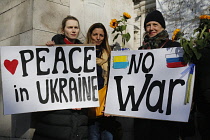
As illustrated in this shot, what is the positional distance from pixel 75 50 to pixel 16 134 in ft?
5.13

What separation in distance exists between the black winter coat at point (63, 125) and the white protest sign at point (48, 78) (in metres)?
0.08

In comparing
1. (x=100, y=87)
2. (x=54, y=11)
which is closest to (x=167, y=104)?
(x=100, y=87)

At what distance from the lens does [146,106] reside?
8.57 feet

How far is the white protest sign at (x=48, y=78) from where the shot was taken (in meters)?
2.72

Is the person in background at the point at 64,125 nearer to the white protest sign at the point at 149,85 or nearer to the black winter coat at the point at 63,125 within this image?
the black winter coat at the point at 63,125

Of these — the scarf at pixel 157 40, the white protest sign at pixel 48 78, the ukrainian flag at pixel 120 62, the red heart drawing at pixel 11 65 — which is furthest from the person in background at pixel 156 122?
the red heart drawing at pixel 11 65

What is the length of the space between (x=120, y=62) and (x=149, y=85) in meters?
0.45

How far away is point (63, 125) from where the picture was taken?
2.64 meters

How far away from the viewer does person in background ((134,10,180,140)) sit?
98.3 inches

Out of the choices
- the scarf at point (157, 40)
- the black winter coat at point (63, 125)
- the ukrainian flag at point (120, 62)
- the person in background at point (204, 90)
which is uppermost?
the scarf at point (157, 40)

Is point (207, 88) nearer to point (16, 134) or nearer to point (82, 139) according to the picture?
point (82, 139)

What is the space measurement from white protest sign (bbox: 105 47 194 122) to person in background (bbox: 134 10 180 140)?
3.8 inches

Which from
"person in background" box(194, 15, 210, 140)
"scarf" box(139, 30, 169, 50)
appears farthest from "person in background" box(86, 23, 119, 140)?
"person in background" box(194, 15, 210, 140)

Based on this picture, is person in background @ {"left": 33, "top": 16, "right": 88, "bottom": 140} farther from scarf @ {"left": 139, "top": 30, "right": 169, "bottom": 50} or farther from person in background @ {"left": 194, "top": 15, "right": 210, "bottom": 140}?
person in background @ {"left": 194, "top": 15, "right": 210, "bottom": 140}
